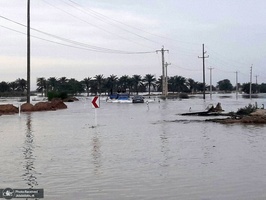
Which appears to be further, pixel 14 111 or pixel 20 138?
pixel 14 111

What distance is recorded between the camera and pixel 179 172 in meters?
10.2

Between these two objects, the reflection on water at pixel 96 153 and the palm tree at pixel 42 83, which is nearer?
the reflection on water at pixel 96 153

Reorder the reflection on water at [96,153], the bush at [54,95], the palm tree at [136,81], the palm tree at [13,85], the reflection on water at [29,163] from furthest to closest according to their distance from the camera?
the palm tree at [136,81], the palm tree at [13,85], the bush at [54,95], the reflection on water at [96,153], the reflection on water at [29,163]

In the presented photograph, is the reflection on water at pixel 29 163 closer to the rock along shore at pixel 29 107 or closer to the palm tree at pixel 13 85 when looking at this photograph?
the rock along shore at pixel 29 107

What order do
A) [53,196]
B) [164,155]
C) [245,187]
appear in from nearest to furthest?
[53,196] < [245,187] < [164,155]

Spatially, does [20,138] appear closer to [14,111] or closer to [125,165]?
[125,165]

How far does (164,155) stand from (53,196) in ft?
18.0

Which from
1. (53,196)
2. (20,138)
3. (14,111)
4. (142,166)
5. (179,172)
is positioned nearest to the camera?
(53,196)

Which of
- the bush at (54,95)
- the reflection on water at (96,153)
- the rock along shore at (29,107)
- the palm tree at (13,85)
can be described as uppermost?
the palm tree at (13,85)

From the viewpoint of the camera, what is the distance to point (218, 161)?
38.5 ft

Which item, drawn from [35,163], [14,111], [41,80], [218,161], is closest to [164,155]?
[218,161]

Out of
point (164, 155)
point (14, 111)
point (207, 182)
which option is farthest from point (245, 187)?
point (14, 111)

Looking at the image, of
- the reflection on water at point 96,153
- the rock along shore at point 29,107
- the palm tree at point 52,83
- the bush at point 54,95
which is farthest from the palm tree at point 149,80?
the reflection on water at point 96,153

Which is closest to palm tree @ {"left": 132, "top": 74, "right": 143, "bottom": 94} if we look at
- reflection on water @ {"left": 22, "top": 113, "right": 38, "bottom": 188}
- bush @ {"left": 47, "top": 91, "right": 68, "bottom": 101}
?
bush @ {"left": 47, "top": 91, "right": 68, "bottom": 101}
